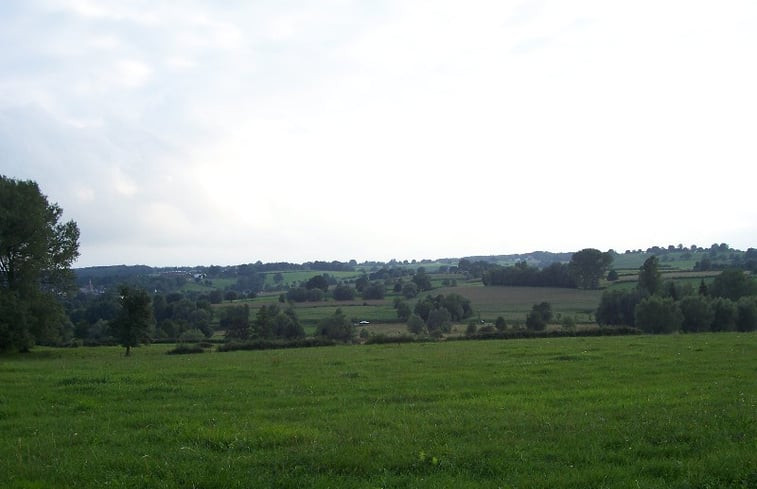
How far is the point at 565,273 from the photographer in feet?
402

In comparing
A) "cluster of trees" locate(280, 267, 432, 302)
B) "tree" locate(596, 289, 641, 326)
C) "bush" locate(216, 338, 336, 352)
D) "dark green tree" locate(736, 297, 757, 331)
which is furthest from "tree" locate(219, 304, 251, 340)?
"dark green tree" locate(736, 297, 757, 331)

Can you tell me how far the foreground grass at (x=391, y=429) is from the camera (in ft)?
30.5

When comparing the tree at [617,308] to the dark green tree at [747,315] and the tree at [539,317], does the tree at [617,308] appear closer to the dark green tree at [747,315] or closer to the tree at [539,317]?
the tree at [539,317]

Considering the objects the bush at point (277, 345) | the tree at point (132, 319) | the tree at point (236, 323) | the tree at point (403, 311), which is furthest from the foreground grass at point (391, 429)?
the tree at point (403, 311)

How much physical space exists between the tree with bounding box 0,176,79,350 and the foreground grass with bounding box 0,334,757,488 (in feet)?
78.8

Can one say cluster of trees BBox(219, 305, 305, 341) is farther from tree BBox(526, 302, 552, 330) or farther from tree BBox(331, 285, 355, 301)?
tree BBox(331, 285, 355, 301)

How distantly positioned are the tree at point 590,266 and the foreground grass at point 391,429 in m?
98.0

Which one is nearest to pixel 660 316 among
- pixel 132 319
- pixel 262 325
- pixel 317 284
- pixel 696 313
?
pixel 696 313

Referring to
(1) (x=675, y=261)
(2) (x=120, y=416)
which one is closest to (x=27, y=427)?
(2) (x=120, y=416)

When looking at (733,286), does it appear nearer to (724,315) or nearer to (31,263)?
(724,315)

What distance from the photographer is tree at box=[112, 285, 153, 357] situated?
43.8 meters

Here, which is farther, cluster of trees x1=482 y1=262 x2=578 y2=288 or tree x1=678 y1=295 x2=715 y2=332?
cluster of trees x1=482 y1=262 x2=578 y2=288

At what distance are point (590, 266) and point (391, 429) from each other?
4390 inches

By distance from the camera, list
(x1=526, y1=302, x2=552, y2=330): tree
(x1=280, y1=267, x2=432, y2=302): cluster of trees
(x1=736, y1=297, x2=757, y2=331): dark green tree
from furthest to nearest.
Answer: (x1=280, y1=267, x2=432, y2=302): cluster of trees → (x1=526, y1=302, x2=552, y2=330): tree → (x1=736, y1=297, x2=757, y2=331): dark green tree
